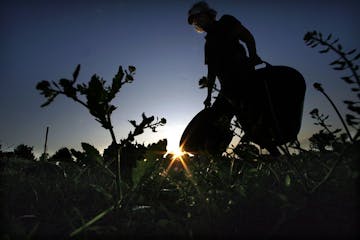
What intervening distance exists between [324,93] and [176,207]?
1089mm

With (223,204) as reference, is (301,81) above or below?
above

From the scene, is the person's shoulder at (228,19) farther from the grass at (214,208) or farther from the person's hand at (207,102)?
the grass at (214,208)

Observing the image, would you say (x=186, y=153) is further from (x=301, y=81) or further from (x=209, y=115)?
(x=301, y=81)

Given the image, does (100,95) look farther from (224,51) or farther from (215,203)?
(224,51)

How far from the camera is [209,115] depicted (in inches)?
131

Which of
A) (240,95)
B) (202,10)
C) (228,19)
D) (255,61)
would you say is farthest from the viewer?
(202,10)

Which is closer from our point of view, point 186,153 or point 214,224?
point 214,224

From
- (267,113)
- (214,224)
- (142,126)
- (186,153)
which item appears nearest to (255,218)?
(214,224)

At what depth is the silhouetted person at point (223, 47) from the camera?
3338 mm

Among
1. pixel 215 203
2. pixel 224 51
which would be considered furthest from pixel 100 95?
pixel 224 51

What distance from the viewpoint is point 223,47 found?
3.92m

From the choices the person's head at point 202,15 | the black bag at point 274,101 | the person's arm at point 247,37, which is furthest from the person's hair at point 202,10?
the black bag at point 274,101

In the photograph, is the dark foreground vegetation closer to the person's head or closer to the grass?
the grass

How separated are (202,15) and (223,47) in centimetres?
74
